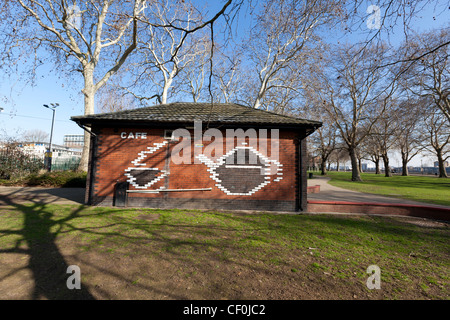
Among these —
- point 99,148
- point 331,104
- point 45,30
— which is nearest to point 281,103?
point 331,104

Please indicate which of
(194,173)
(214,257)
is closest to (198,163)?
(194,173)

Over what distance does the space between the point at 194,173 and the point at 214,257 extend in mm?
4611

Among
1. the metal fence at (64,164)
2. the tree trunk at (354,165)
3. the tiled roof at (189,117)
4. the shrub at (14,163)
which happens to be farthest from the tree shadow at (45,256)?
the tree trunk at (354,165)

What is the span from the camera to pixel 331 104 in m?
25.5

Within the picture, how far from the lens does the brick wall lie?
7.80 m

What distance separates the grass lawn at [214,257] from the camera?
2.70 meters

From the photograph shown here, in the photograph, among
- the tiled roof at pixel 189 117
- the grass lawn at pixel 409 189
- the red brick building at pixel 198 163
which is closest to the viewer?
the tiled roof at pixel 189 117

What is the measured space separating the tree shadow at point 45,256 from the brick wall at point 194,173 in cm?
215

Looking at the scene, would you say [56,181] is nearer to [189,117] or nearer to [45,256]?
[189,117]

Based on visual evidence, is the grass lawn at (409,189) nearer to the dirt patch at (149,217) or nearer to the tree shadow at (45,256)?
the dirt patch at (149,217)

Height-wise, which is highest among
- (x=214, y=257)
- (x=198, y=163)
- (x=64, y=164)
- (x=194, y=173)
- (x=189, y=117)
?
(x=189, y=117)

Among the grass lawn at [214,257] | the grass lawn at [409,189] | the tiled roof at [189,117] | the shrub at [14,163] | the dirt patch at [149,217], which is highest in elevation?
the tiled roof at [189,117]

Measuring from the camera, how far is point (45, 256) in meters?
3.51

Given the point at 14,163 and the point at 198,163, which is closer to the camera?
the point at 198,163
